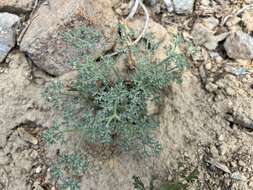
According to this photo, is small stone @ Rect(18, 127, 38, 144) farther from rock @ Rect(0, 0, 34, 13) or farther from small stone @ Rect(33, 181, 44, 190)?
rock @ Rect(0, 0, 34, 13)

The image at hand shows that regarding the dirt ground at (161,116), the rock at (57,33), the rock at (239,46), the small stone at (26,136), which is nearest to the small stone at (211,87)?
the dirt ground at (161,116)

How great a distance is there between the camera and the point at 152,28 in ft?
9.73

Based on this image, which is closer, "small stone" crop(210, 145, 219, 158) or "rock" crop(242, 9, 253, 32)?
"small stone" crop(210, 145, 219, 158)

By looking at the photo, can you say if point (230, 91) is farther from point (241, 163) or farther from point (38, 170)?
point (38, 170)

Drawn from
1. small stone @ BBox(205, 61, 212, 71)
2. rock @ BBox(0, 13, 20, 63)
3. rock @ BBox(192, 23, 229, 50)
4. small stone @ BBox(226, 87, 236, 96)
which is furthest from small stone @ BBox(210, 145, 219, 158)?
rock @ BBox(0, 13, 20, 63)

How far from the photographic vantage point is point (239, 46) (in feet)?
9.48

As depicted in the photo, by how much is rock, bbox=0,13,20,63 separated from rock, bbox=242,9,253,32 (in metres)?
1.38

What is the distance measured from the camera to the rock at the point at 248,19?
9.74 ft

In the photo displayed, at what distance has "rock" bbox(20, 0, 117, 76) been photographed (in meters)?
2.79

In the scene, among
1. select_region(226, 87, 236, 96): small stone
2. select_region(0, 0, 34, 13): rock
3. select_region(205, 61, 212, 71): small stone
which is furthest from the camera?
select_region(0, 0, 34, 13): rock

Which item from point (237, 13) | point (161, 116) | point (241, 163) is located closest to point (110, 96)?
point (161, 116)

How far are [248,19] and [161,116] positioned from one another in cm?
85

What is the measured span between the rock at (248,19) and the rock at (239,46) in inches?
2.8

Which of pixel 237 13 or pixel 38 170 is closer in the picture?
pixel 38 170
